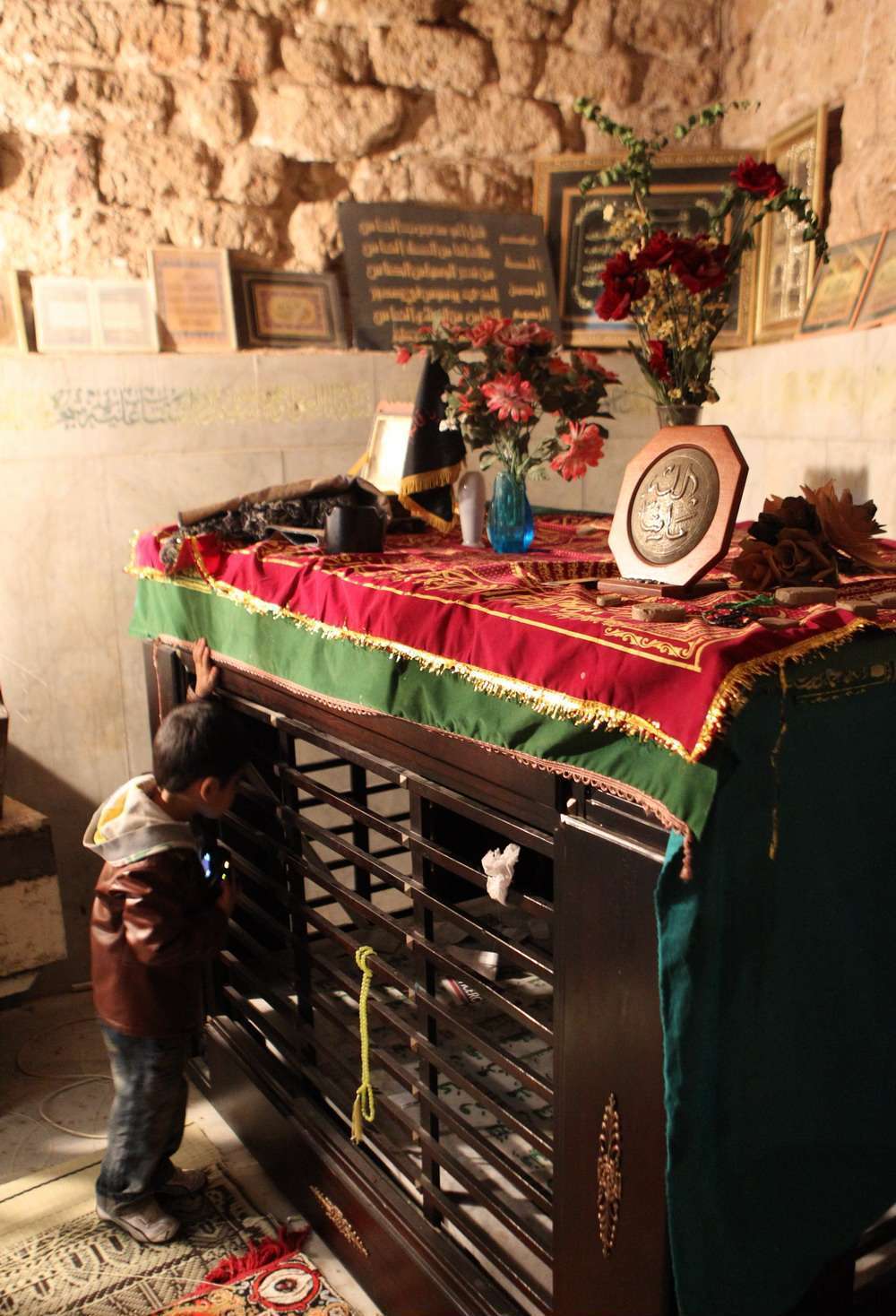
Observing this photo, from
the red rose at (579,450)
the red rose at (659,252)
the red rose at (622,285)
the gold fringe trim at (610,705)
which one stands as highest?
the red rose at (659,252)

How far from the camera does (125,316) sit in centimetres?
359

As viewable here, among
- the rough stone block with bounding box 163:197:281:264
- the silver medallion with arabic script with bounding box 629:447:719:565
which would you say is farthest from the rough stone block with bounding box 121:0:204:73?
the silver medallion with arabic script with bounding box 629:447:719:565

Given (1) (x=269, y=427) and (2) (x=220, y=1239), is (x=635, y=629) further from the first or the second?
(1) (x=269, y=427)

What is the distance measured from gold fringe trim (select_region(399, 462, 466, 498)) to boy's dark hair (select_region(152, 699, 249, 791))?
2.29ft

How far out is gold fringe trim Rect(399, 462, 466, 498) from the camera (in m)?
2.46

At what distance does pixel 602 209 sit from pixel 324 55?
1.20 meters

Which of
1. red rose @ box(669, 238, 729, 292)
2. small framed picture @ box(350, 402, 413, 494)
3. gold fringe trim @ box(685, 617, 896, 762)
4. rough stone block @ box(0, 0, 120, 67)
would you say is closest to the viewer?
gold fringe trim @ box(685, 617, 896, 762)

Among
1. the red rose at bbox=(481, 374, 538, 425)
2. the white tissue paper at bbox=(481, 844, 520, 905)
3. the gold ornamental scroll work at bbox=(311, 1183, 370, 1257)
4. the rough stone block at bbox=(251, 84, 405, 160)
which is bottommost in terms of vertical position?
the gold ornamental scroll work at bbox=(311, 1183, 370, 1257)

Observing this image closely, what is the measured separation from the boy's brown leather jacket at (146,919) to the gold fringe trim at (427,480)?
3.05 feet

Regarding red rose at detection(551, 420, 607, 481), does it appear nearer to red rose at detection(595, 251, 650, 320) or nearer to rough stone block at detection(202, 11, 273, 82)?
red rose at detection(595, 251, 650, 320)

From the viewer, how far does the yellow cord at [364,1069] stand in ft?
7.04

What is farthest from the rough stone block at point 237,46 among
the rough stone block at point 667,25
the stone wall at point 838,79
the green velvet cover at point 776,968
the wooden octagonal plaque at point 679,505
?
the green velvet cover at point 776,968

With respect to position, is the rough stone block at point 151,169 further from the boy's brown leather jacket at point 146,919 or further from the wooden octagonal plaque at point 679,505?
the wooden octagonal plaque at point 679,505

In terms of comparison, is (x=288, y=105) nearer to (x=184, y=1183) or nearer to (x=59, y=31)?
(x=59, y=31)
